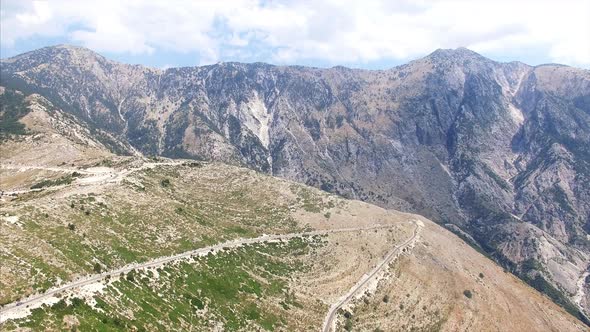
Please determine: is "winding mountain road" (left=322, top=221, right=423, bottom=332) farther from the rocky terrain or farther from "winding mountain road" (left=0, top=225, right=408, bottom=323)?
"winding mountain road" (left=0, top=225, right=408, bottom=323)

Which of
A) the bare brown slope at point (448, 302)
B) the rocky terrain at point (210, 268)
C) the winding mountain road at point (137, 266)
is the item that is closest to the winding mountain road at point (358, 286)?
the rocky terrain at point (210, 268)

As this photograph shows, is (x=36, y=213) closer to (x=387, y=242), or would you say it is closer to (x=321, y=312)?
(x=321, y=312)

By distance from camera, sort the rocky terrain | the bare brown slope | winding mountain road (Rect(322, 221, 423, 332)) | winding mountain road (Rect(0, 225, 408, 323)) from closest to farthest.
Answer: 1. winding mountain road (Rect(0, 225, 408, 323))
2. the rocky terrain
3. winding mountain road (Rect(322, 221, 423, 332))
4. the bare brown slope

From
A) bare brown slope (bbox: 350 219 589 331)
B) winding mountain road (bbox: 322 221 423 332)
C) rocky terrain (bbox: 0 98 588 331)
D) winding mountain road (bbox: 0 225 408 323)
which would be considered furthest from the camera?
bare brown slope (bbox: 350 219 589 331)

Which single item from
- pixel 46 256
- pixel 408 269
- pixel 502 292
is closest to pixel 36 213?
pixel 46 256

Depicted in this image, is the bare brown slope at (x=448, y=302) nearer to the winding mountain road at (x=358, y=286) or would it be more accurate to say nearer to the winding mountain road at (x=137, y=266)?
the winding mountain road at (x=358, y=286)

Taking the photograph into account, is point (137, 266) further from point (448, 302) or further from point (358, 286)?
point (448, 302)

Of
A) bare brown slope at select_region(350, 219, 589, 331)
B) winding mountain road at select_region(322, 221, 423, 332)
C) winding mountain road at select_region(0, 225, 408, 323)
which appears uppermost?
winding mountain road at select_region(0, 225, 408, 323)

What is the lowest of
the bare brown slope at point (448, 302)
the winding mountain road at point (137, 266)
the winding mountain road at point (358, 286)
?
the bare brown slope at point (448, 302)

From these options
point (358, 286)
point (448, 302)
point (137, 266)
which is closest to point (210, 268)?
point (137, 266)

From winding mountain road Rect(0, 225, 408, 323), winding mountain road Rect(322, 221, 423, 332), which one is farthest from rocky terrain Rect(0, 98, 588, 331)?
winding mountain road Rect(322, 221, 423, 332)

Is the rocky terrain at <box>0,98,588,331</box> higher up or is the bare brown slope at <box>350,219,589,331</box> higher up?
the rocky terrain at <box>0,98,588,331</box>
